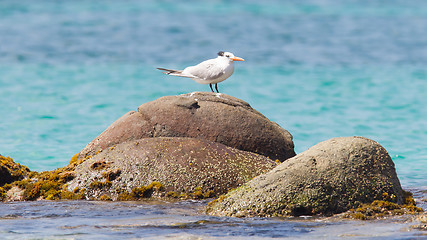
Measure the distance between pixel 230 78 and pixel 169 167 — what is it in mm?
12984

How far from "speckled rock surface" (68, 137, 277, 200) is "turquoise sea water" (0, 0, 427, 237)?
3173mm

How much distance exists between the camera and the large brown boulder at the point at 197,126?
7.89m

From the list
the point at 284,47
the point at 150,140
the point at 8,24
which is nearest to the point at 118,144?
the point at 150,140

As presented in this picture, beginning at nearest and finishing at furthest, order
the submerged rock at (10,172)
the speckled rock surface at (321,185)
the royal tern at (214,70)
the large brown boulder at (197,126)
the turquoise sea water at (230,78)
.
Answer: the speckled rock surface at (321,185) < the submerged rock at (10,172) < the large brown boulder at (197,126) < the royal tern at (214,70) < the turquoise sea water at (230,78)

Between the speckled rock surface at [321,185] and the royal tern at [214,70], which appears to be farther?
the royal tern at [214,70]

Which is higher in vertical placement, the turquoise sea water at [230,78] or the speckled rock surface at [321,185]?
the turquoise sea water at [230,78]

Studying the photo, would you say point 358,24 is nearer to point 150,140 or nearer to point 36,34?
point 36,34

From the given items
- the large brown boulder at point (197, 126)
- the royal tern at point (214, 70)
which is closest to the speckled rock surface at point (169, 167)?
the large brown boulder at point (197, 126)

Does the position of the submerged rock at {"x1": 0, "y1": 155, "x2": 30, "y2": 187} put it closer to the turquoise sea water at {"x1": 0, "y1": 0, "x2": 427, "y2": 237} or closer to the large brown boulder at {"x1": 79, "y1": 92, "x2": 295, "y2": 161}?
the large brown boulder at {"x1": 79, "y1": 92, "x2": 295, "y2": 161}

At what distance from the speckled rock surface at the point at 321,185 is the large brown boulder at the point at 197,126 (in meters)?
1.66

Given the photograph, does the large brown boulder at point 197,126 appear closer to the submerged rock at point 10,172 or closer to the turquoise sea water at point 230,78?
the submerged rock at point 10,172

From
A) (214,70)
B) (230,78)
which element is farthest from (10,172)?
(230,78)

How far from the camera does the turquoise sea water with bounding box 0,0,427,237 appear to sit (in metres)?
14.4

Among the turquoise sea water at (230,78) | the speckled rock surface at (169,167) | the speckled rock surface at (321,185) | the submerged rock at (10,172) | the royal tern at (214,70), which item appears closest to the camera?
the speckled rock surface at (321,185)
